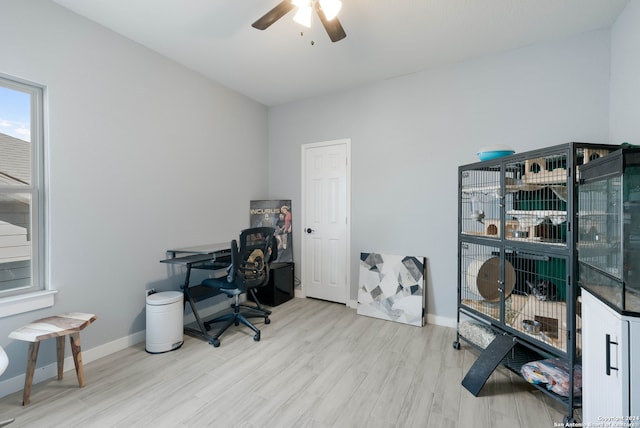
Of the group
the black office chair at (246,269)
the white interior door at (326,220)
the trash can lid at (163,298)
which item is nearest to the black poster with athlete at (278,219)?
the white interior door at (326,220)

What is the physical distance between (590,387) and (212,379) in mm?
2355

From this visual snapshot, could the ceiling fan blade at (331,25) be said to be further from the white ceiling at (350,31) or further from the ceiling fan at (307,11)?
the white ceiling at (350,31)

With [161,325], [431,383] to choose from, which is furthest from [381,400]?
[161,325]

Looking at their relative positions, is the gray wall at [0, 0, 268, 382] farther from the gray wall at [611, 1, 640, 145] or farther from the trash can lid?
the gray wall at [611, 1, 640, 145]

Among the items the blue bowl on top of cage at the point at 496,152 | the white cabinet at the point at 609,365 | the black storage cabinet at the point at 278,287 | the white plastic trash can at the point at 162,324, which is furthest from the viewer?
the black storage cabinet at the point at 278,287

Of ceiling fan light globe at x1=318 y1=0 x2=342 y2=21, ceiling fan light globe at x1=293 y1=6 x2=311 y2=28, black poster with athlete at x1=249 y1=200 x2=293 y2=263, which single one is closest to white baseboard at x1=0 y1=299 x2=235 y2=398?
black poster with athlete at x1=249 y1=200 x2=293 y2=263

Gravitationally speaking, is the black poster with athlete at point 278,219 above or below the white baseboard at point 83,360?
above

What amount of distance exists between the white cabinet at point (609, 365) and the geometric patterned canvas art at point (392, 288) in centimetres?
172

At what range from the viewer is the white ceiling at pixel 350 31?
2.14 m

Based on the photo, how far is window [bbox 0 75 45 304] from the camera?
2002 millimetres

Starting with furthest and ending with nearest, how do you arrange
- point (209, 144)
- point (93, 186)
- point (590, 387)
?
point (209, 144)
point (93, 186)
point (590, 387)

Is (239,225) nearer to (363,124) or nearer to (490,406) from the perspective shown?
(363,124)

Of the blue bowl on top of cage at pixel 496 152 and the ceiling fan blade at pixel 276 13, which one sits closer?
the ceiling fan blade at pixel 276 13

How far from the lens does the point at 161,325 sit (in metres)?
2.52
